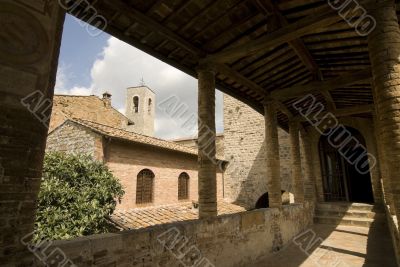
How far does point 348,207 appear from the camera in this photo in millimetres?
10633

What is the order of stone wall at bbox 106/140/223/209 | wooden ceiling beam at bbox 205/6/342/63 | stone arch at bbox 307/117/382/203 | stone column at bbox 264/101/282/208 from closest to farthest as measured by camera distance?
wooden ceiling beam at bbox 205/6/342/63 < stone column at bbox 264/101/282/208 < stone wall at bbox 106/140/223/209 < stone arch at bbox 307/117/382/203

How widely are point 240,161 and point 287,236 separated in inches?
323

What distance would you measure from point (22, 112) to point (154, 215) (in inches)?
350

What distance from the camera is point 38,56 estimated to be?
Result: 2643 mm

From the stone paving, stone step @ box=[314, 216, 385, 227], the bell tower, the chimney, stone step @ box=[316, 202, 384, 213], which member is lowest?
the stone paving

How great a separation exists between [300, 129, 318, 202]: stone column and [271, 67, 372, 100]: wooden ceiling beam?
502cm

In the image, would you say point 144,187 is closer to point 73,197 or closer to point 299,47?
point 73,197

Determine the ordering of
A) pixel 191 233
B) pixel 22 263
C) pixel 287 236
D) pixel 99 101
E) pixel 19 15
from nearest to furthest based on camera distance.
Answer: pixel 22 263
pixel 19 15
pixel 191 233
pixel 287 236
pixel 99 101

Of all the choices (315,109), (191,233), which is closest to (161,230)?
(191,233)

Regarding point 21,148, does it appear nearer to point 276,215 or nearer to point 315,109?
point 276,215

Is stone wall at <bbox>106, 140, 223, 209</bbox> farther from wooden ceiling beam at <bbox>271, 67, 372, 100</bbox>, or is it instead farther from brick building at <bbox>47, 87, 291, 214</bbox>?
wooden ceiling beam at <bbox>271, 67, 372, 100</bbox>

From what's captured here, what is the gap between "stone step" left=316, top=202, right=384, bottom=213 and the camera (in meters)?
10.2

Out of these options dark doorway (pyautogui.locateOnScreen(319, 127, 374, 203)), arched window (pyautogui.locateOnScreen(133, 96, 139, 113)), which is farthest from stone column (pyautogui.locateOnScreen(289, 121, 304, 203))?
arched window (pyautogui.locateOnScreen(133, 96, 139, 113))

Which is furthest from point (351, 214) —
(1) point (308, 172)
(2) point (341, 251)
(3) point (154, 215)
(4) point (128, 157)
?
(4) point (128, 157)
